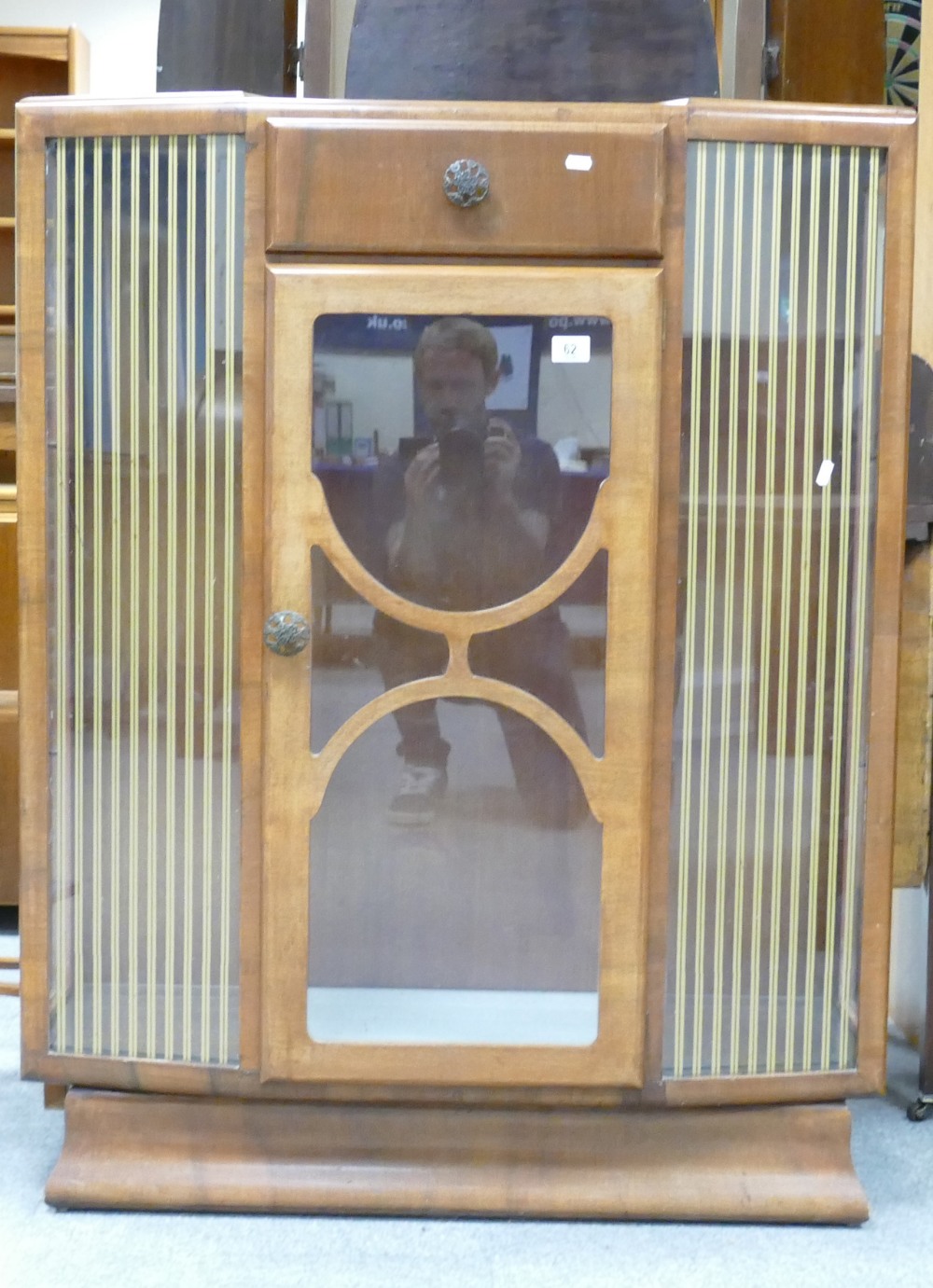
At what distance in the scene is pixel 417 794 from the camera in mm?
Result: 1444

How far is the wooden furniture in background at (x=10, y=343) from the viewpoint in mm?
2293

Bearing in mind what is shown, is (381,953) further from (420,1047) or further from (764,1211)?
(764,1211)

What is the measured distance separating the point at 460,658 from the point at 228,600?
10.4 inches

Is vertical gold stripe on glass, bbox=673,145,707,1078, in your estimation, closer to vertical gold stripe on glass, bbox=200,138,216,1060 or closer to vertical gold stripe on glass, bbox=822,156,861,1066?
vertical gold stripe on glass, bbox=822,156,861,1066

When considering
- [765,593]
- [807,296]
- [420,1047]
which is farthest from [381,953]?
[807,296]

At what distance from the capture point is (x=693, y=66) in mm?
1488

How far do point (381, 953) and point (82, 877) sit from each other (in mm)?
354

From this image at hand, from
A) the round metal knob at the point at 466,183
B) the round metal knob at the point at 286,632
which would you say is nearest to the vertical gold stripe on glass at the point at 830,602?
the round metal knob at the point at 466,183

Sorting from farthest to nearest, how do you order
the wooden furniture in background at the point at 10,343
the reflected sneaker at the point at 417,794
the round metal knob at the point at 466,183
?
the wooden furniture in background at the point at 10,343
the reflected sneaker at the point at 417,794
the round metal knob at the point at 466,183

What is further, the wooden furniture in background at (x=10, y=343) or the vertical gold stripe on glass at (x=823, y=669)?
the wooden furniture in background at (x=10, y=343)

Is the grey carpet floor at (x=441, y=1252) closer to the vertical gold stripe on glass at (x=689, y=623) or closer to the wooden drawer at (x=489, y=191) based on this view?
the vertical gold stripe on glass at (x=689, y=623)

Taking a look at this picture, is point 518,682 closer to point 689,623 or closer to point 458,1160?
point 689,623

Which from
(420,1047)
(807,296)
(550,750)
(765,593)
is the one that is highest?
(807,296)

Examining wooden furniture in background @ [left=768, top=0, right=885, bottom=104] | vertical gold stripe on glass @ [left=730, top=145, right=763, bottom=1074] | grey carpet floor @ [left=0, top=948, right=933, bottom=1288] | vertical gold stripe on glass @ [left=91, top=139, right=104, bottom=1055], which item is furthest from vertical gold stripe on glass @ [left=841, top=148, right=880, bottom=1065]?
vertical gold stripe on glass @ [left=91, top=139, right=104, bottom=1055]
